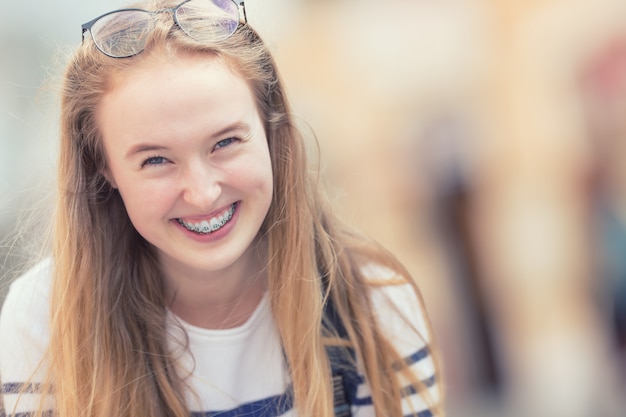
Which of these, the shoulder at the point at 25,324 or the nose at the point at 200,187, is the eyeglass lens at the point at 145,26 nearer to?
the nose at the point at 200,187

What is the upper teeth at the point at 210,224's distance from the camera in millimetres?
1509

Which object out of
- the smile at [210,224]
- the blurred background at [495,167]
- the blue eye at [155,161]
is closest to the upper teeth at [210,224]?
the smile at [210,224]

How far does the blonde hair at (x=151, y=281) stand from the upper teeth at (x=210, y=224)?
188 mm

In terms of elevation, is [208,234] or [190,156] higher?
[190,156]

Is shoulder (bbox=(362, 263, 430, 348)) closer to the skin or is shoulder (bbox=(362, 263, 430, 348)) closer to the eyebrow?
the skin

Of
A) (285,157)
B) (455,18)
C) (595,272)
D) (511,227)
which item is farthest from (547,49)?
(285,157)

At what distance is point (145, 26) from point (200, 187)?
1.16 ft

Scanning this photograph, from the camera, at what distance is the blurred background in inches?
149

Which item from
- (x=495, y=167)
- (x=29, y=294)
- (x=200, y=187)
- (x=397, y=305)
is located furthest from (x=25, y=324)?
(x=495, y=167)

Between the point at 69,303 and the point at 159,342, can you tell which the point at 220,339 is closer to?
the point at 159,342

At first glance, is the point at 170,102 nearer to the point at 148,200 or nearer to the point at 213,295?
the point at 148,200

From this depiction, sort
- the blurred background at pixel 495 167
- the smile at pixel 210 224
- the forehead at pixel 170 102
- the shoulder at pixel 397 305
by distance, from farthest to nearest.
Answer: the blurred background at pixel 495 167 → the shoulder at pixel 397 305 → the smile at pixel 210 224 → the forehead at pixel 170 102

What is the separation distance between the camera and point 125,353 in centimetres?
162

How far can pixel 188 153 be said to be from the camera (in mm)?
1437
